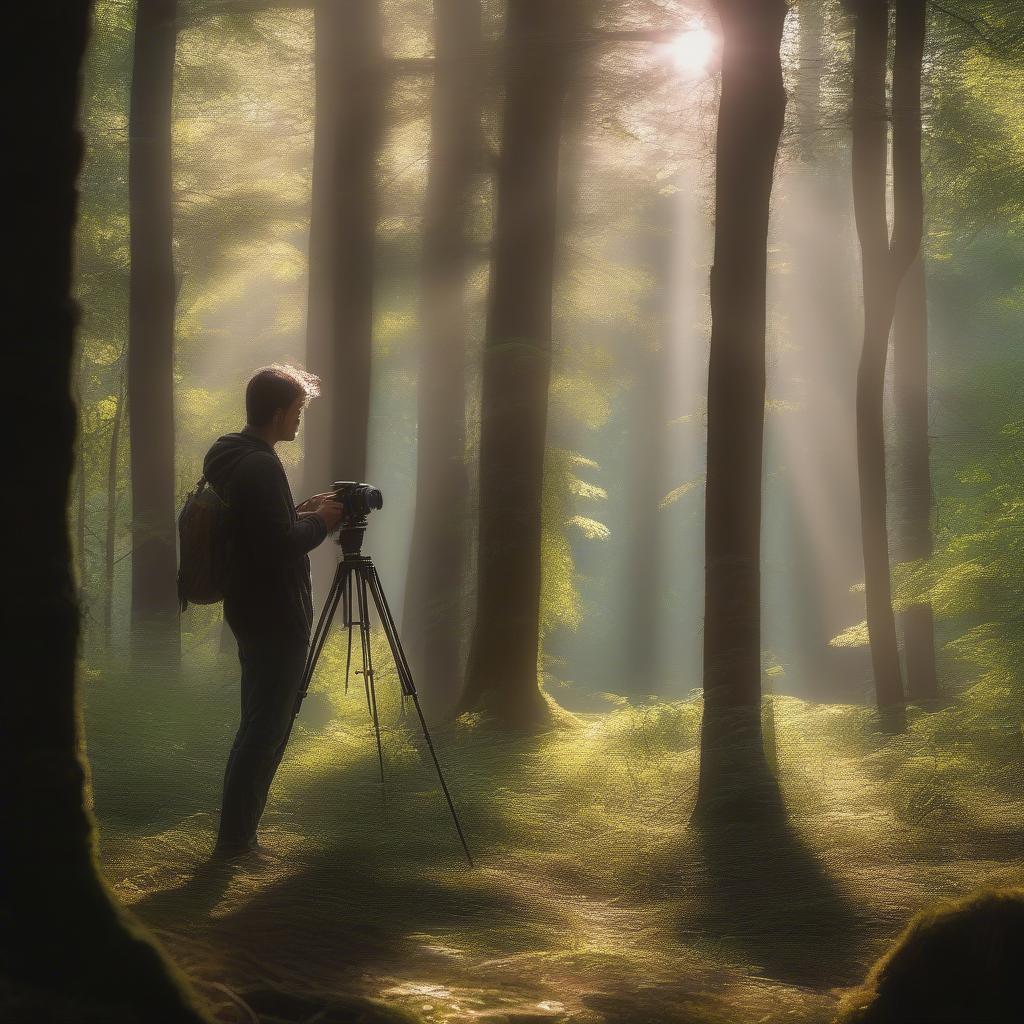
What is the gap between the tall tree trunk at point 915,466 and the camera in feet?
45.2

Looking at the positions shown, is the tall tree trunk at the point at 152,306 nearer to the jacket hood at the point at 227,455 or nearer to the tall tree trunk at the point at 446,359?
the tall tree trunk at the point at 446,359

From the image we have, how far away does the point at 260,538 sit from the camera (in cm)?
536

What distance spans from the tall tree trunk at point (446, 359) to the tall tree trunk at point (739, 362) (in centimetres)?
408

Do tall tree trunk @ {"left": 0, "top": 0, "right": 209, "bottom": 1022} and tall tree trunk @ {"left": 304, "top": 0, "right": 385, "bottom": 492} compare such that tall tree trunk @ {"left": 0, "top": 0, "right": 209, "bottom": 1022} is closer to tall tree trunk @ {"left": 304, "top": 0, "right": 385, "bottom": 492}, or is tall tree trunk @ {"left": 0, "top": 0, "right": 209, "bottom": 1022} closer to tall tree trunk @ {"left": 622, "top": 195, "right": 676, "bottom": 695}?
tall tree trunk @ {"left": 304, "top": 0, "right": 385, "bottom": 492}

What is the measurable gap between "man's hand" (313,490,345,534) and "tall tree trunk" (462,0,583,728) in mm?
4400

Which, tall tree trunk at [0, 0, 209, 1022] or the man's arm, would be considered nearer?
tall tree trunk at [0, 0, 209, 1022]

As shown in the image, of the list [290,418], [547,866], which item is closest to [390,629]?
[290,418]

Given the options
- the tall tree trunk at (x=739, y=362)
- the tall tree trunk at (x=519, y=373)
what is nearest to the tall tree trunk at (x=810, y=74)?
the tall tree trunk at (x=519, y=373)

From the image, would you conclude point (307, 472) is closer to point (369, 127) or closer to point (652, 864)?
point (369, 127)

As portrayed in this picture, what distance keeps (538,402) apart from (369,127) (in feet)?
13.5

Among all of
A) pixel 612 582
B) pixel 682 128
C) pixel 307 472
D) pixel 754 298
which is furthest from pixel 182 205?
pixel 612 582

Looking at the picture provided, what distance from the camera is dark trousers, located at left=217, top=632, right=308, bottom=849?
17.6ft

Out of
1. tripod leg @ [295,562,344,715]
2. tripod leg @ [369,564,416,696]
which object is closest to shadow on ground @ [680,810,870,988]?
tripod leg @ [369,564,416,696]

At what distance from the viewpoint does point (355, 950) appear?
4.02m
